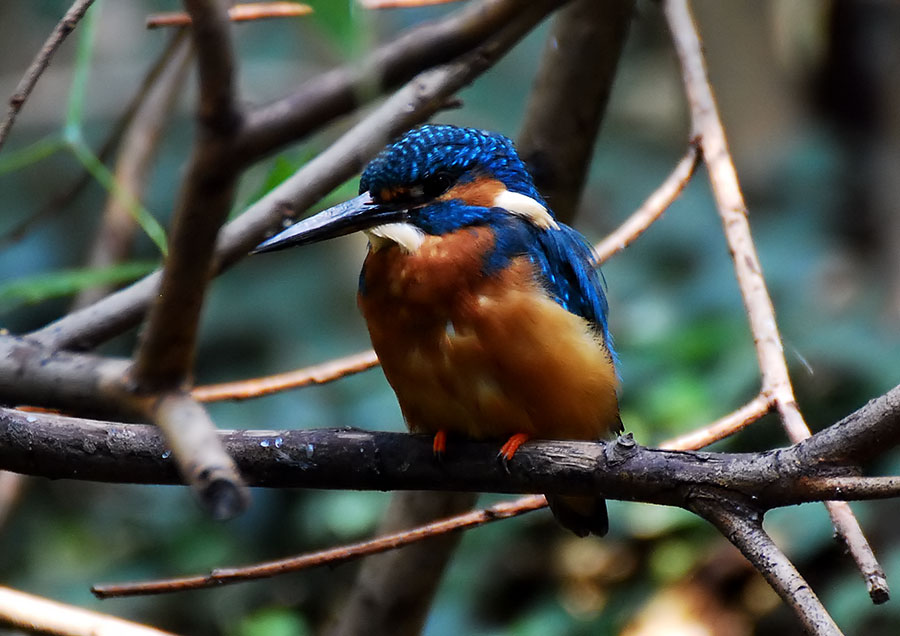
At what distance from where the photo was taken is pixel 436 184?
1857 mm

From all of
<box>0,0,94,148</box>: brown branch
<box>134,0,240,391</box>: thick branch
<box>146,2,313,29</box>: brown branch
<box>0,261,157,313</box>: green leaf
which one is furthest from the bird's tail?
<box>134,0,240,391</box>: thick branch

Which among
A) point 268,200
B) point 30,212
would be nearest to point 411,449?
point 268,200

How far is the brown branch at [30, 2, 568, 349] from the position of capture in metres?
1.56

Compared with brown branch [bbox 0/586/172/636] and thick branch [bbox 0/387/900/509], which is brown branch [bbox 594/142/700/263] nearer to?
thick branch [bbox 0/387/900/509]

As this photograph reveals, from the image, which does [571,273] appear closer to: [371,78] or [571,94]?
[571,94]

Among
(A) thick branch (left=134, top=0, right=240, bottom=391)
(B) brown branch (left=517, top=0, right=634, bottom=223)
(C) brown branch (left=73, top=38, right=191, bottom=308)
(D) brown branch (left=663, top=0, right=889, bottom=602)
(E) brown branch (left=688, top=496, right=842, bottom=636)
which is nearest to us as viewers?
(A) thick branch (left=134, top=0, right=240, bottom=391)

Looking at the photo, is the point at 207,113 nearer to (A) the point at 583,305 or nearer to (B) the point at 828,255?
(A) the point at 583,305

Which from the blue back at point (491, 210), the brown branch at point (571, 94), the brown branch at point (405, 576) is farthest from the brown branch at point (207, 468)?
the brown branch at point (571, 94)

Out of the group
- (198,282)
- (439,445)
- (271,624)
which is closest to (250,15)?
(439,445)

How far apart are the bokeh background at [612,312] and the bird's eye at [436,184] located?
13 cm

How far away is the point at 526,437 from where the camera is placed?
166 centimetres

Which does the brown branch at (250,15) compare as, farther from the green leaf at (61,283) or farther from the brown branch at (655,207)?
the brown branch at (655,207)

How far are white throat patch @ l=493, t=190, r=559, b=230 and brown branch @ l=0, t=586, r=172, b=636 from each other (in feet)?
3.05

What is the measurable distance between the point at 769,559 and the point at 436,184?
3.09 ft
